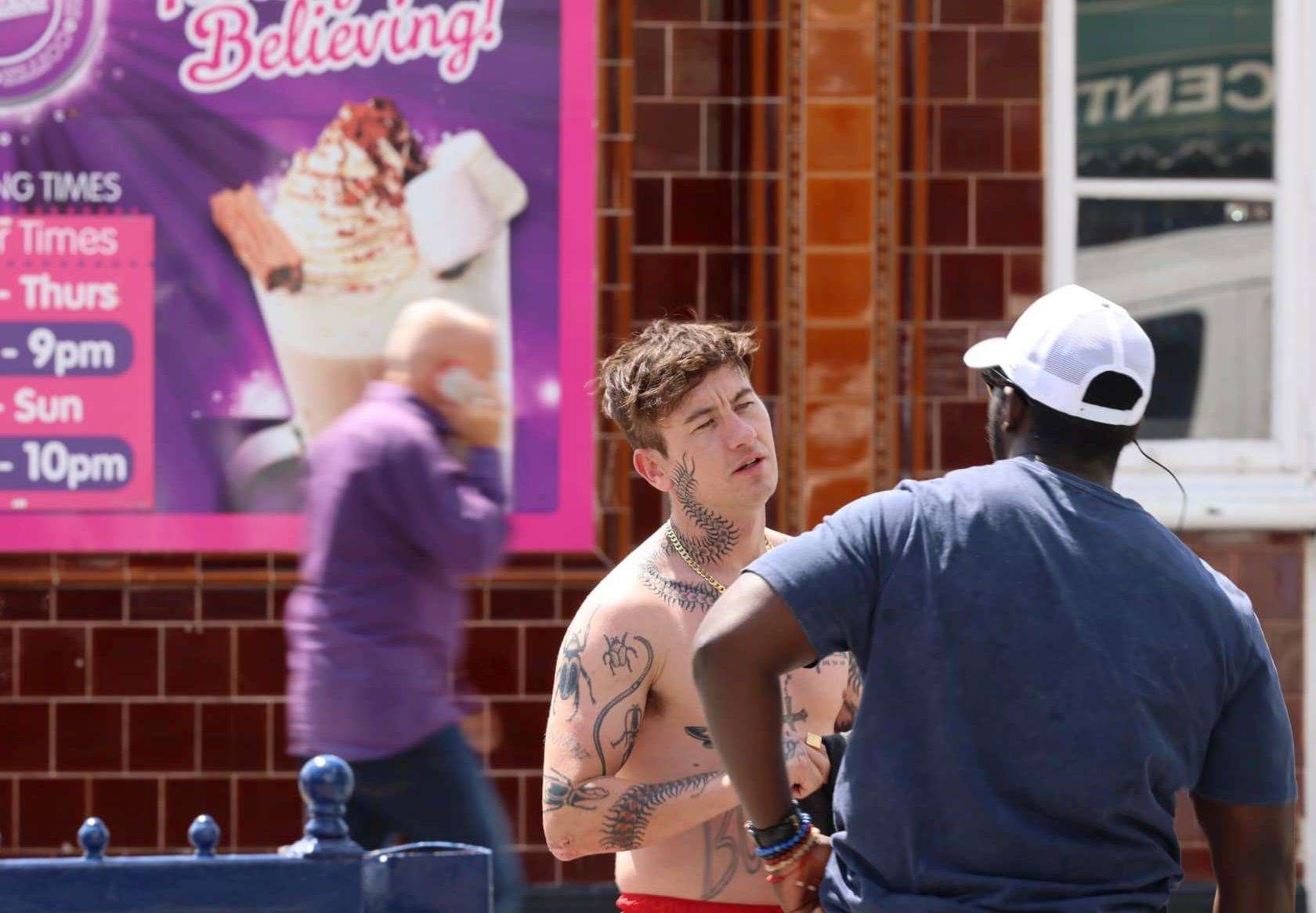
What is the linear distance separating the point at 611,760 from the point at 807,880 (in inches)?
18.1

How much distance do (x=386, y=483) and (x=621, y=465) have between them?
1935 millimetres

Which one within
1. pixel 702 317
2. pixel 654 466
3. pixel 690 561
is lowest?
pixel 690 561

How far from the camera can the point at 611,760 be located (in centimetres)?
285

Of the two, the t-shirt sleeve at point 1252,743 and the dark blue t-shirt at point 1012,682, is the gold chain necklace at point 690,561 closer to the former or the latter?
the dark blue t-shirt at point 1012,682

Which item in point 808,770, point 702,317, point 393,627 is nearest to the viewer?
point 808,770

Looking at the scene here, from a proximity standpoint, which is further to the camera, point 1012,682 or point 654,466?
point 654,466

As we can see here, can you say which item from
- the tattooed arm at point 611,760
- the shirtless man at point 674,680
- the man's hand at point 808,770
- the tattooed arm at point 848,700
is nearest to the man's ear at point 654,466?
the shirtless man at point 674,680

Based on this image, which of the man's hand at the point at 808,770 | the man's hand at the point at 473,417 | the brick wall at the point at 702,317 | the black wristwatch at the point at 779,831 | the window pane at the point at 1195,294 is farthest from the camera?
the window pane at the point at 1195,294

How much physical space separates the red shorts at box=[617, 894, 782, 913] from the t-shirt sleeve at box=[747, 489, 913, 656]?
729 mm

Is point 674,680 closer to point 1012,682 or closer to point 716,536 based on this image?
point 716,536

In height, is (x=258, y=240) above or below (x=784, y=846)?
above

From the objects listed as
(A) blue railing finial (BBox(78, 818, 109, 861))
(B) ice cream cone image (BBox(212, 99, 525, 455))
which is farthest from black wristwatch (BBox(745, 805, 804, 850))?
Result: (B) ice cream cone image (BBox(212, 99, 525, 455))

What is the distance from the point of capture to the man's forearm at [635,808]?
9.15 feet

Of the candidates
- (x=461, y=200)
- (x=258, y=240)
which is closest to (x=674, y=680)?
(x=461, y=200)
